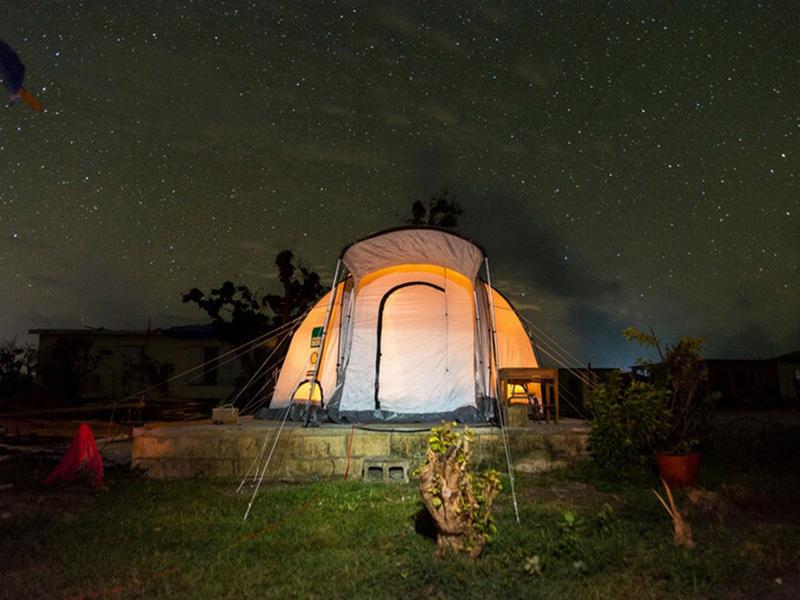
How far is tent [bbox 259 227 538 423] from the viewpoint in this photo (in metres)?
10.4

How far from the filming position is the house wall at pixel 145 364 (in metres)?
30.6

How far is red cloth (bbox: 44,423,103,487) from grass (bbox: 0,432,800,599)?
1.39 feet

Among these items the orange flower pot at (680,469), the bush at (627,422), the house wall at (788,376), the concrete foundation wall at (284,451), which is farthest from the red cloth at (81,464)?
the house wall at (788,376)

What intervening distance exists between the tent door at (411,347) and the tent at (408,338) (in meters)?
0.02

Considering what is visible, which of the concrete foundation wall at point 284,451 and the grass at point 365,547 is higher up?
the concrete foundation wall at point 284,451

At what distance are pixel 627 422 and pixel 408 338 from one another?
4.20m

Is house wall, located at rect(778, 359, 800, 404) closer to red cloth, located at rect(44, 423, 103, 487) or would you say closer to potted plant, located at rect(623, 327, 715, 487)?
potted plant, located at rect(623, 327, 715, 487)

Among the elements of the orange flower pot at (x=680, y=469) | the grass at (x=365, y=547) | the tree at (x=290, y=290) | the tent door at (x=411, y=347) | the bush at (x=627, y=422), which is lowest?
the grass at (x=365, y=547)

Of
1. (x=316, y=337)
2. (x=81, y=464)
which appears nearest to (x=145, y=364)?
(x=316, y=337)

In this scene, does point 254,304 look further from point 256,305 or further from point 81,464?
point 81,464

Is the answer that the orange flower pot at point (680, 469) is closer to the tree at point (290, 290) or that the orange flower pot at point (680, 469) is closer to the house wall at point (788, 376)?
the tree at point (290, 290)

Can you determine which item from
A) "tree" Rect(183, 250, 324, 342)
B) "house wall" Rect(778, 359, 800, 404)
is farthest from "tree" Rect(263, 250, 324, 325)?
"house wall" Rect(778, 359, 800, 404)

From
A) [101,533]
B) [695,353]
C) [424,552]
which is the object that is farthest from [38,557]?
[695,353]

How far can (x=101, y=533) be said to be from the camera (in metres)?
5.66
